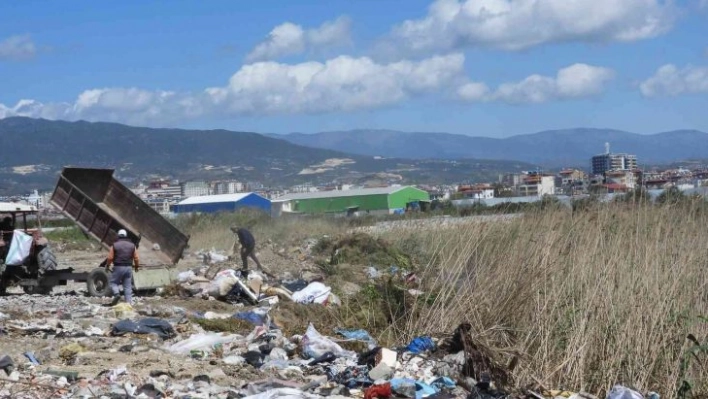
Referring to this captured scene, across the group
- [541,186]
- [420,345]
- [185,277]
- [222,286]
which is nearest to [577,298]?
[420,345]

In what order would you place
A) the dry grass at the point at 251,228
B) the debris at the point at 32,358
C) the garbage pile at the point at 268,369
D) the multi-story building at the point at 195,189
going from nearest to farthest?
the garbage pile at the point at 268,369, the debris at the point at 32,358, the dry grass at the point at 251,228, the multi-story building at the point at 195,189

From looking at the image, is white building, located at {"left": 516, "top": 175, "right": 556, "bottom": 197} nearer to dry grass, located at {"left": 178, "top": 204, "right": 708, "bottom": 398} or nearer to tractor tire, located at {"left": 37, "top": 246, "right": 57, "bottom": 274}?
dry grass, located at {"left": 178, "top": 204, "right": 708, "bottom": 398}

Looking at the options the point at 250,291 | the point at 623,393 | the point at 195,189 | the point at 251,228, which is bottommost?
the point at 195,189

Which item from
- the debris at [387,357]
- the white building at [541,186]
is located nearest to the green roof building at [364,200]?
the white building at [541,186]

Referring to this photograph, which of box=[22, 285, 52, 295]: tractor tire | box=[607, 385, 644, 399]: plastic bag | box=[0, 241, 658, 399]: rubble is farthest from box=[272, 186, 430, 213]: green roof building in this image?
box=[607, 385, 644, 399]: plastic bag

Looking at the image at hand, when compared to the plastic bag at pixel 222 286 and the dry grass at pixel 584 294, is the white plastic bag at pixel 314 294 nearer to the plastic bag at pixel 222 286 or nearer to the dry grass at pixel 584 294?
the plastic bag at pixel 222 286

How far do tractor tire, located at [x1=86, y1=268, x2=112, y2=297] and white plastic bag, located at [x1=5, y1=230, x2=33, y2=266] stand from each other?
1.26 meters

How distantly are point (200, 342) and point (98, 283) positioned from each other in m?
7.53

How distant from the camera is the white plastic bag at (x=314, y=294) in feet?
53.8

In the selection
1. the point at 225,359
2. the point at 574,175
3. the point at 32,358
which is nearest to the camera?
the point at 32,358

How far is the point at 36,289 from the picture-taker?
19406 mm

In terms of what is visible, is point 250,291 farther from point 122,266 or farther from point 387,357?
point 387,357

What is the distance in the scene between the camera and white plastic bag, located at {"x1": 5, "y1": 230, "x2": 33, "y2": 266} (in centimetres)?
1875

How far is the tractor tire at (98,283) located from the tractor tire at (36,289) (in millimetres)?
885
